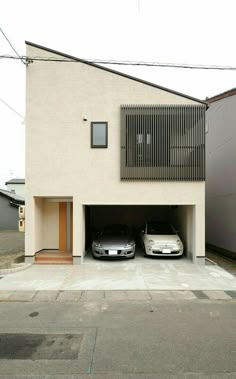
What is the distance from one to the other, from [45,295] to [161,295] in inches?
99.8

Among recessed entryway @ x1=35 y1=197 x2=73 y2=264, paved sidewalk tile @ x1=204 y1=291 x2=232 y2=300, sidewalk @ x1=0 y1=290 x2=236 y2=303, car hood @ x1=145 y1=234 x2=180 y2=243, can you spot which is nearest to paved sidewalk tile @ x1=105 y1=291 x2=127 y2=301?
sidewalk @ x1=0 y1=290 x2=236 y2=303

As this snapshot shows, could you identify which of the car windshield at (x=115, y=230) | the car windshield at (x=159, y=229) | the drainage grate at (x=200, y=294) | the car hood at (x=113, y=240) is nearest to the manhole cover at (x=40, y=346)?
the drainage grate at (x=200, y=294)

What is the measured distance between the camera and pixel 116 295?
5188 mm

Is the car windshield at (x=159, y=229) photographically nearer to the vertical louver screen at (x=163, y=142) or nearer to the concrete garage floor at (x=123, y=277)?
the concrete garage floor at (x=123, y=277)

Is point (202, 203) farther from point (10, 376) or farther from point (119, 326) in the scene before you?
point (10, 376)

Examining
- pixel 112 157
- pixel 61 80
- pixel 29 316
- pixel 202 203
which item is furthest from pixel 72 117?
pixel 29 316

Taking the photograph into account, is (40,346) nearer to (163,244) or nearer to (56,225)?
(163,244)

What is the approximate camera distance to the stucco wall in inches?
766

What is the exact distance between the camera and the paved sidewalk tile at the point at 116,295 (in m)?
5.02

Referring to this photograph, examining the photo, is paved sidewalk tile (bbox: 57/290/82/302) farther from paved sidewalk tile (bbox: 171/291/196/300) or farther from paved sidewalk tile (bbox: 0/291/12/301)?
paved sidewalk tile (bbox: 171/291/196/300)

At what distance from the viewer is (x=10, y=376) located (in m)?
2.67

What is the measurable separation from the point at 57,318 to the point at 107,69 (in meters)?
7.49

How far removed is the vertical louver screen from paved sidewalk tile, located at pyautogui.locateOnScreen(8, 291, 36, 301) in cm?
446

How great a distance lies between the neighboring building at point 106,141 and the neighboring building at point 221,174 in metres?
2.12
